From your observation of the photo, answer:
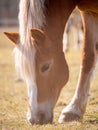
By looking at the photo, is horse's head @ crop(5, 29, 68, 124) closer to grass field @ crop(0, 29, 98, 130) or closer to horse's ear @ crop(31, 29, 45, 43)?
horse's ear @ crop(31, 29, 45, 43)

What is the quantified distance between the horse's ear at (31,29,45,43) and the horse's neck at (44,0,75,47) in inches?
6.8

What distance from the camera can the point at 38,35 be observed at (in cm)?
476

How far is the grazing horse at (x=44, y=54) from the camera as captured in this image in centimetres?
471

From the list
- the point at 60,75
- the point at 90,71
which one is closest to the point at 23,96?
the point at 90,71

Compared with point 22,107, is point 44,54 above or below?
above

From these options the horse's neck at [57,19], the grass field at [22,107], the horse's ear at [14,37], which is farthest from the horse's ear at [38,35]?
the grass field at [22,107]

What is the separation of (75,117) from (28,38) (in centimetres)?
109

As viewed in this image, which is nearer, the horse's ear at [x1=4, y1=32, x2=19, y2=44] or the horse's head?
the horse's head

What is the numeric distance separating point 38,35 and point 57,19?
1.60ft

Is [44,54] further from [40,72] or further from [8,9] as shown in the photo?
[8,9]

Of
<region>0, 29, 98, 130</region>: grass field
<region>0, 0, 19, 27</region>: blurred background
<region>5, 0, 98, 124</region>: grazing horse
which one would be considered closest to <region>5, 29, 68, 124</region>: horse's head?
<region>5, 0, 98, 124</region>: grazing horse

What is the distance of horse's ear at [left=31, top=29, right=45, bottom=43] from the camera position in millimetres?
4691

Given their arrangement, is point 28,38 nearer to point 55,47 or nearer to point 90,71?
point 55,47

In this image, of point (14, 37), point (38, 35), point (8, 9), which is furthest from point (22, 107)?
point (8, 9)
